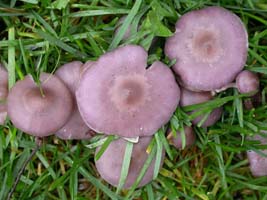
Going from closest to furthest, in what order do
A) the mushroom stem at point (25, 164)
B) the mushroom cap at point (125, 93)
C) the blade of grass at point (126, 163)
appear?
the mushroom cap at point (125, 93) → the blade of grass at point (126, 163) → the mushroom stem at point (25, 164)

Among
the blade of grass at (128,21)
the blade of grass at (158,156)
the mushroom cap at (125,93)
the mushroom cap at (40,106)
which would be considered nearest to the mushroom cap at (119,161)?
the blade of grass at (158,156)

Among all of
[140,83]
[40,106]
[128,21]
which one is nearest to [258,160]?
[140,83]

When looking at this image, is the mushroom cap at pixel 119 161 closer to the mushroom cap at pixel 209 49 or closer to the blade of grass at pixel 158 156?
the blade of grass at pixel 158 156

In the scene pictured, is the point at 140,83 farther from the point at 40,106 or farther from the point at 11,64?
the point at 11,64

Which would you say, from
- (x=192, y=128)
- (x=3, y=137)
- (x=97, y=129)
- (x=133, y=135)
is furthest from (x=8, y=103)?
(x=192, y=128)

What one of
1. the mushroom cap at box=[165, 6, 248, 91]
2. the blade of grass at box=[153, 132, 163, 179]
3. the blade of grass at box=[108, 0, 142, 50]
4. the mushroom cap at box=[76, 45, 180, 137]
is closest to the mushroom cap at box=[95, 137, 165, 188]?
the blade of grass at box=[153, 132, 163, 179]

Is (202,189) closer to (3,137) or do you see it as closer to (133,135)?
(133,135)

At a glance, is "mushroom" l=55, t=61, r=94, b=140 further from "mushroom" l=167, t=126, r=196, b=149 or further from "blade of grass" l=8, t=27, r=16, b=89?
"mushroom" l=167, t=126, r=196, b=149
